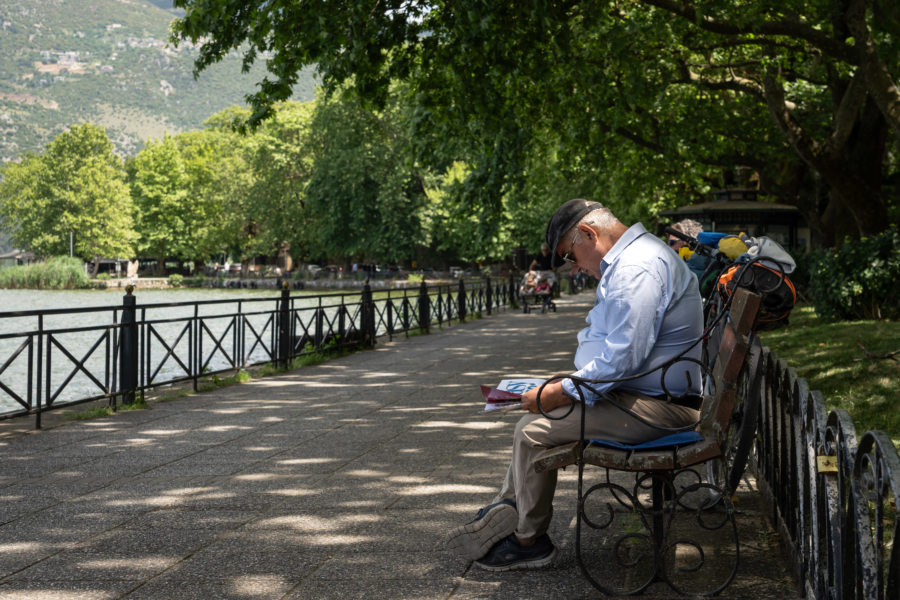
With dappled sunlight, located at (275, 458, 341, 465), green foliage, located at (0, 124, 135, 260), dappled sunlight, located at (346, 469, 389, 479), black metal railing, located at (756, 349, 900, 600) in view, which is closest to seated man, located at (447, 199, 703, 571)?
black metal railing, located at (756, 349, 900, 600)

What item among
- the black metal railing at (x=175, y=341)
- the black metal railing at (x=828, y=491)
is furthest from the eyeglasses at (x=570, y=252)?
the black metal railing at (x=175, y=341)

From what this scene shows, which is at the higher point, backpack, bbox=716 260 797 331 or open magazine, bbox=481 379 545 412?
backpack, bbox=716 260 797 331

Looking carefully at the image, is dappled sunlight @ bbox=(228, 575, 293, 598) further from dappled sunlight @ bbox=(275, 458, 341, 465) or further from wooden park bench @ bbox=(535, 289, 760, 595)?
dappled sunlight @ bbox=(275, 458, 341, 465)

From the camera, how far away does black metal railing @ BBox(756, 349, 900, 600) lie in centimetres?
251

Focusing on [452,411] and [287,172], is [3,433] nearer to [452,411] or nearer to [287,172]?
[452,411]

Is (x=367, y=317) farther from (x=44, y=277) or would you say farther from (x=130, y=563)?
(x=44, y=277)

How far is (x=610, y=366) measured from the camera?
12.8 ft

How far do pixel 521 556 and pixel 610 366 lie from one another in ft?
3.52

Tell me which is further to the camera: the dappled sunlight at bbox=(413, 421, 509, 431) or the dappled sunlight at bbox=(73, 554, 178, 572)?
the dappled sunlight at bbox=(413, 421, 509, 431)

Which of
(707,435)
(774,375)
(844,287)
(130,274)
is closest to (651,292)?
(707,435)

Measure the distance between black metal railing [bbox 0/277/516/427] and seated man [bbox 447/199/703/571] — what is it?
232 inches

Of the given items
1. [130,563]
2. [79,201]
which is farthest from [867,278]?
[79,201]

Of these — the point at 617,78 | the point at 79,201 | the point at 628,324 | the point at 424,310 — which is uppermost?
the point at 79,201

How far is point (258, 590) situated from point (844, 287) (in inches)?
510
